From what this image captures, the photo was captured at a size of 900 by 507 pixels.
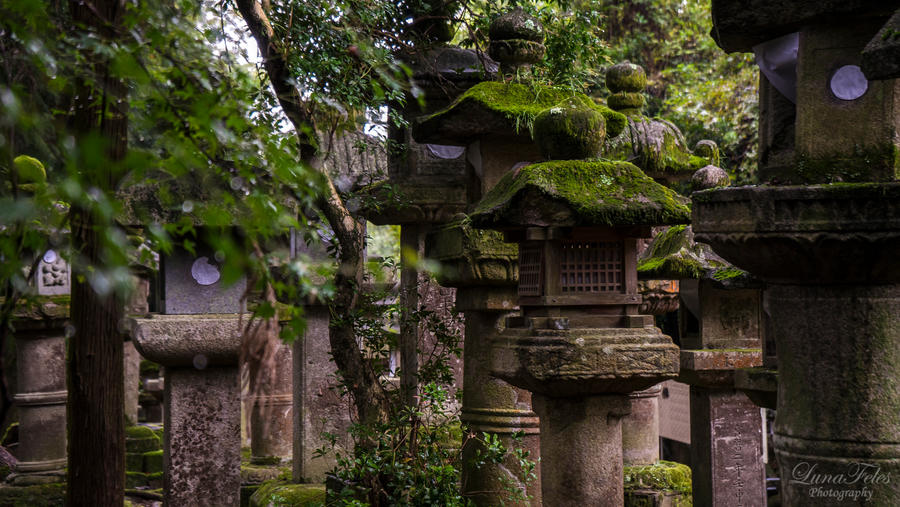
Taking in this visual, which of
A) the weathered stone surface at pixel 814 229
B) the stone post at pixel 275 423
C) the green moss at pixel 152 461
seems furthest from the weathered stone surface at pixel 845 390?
the green moss at pixel 152 461

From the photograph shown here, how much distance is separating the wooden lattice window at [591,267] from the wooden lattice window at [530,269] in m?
0.13

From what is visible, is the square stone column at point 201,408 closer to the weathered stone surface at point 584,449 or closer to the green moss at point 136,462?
the weathered stone surface at point 584,449

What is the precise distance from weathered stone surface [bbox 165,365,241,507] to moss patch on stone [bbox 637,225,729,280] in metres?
3.13

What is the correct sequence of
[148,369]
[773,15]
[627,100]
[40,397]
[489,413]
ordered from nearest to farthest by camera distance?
[773,15] < [489,413] < [627,100] < [40,397] < [148,369]

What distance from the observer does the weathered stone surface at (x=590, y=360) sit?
4.39 m

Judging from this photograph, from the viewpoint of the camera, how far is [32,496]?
25.4 feet

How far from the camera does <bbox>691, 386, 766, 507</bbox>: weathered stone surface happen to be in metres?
6.99

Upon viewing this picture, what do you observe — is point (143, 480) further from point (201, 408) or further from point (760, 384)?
point (760, 384)

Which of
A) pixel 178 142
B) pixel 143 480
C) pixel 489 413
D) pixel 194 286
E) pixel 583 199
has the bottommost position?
pixel 143 480

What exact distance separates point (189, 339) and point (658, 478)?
12.3 feet

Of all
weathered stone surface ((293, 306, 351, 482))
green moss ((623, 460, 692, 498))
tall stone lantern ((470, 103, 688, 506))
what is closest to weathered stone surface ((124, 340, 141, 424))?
weathered stone surface ((293, 306, 351, 482))

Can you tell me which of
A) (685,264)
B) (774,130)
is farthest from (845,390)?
(685,264)

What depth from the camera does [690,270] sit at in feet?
21.1

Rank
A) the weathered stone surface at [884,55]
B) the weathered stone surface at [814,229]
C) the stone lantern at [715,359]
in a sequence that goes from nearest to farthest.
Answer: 1. the weathered stone surface at [884,55]
2. the weathered stone surface at [814,229]
3. the stone lantern at [715,359]
